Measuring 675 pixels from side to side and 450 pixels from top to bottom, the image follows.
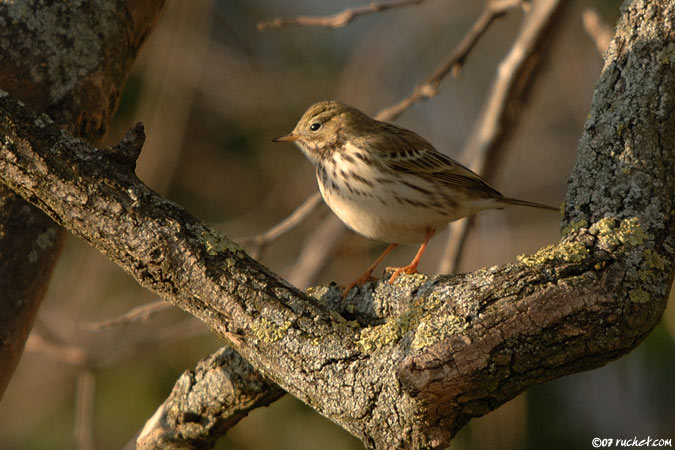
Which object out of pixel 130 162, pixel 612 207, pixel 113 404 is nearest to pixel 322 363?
pixel 130 162

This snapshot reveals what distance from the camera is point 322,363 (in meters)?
2.65

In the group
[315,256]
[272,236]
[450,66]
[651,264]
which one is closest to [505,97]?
[450,66]

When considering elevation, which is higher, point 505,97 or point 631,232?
point 505,97

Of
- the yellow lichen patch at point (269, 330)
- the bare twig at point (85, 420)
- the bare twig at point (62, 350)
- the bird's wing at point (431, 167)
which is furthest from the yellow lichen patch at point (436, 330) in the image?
the bare twig at point (62, 350)

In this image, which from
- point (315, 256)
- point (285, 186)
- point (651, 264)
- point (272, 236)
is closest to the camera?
point (651, 264)

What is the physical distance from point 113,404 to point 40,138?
4.39 m

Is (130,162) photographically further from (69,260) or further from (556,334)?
(69,260)

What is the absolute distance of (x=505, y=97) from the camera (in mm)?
5207

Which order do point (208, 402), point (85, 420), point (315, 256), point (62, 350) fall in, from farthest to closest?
point (315, 256), point (62, 350), point (85, 420), point (208, 402)

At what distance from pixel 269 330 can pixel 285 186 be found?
5438 millimetres

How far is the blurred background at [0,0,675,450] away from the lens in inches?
248

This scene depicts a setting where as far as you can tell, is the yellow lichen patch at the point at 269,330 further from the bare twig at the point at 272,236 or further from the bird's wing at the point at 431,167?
the bird's wing at the point at 431,167

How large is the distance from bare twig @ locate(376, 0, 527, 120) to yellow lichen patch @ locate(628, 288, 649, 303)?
8.37 ft

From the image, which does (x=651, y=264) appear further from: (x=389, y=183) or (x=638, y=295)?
(x=389, y=183)
